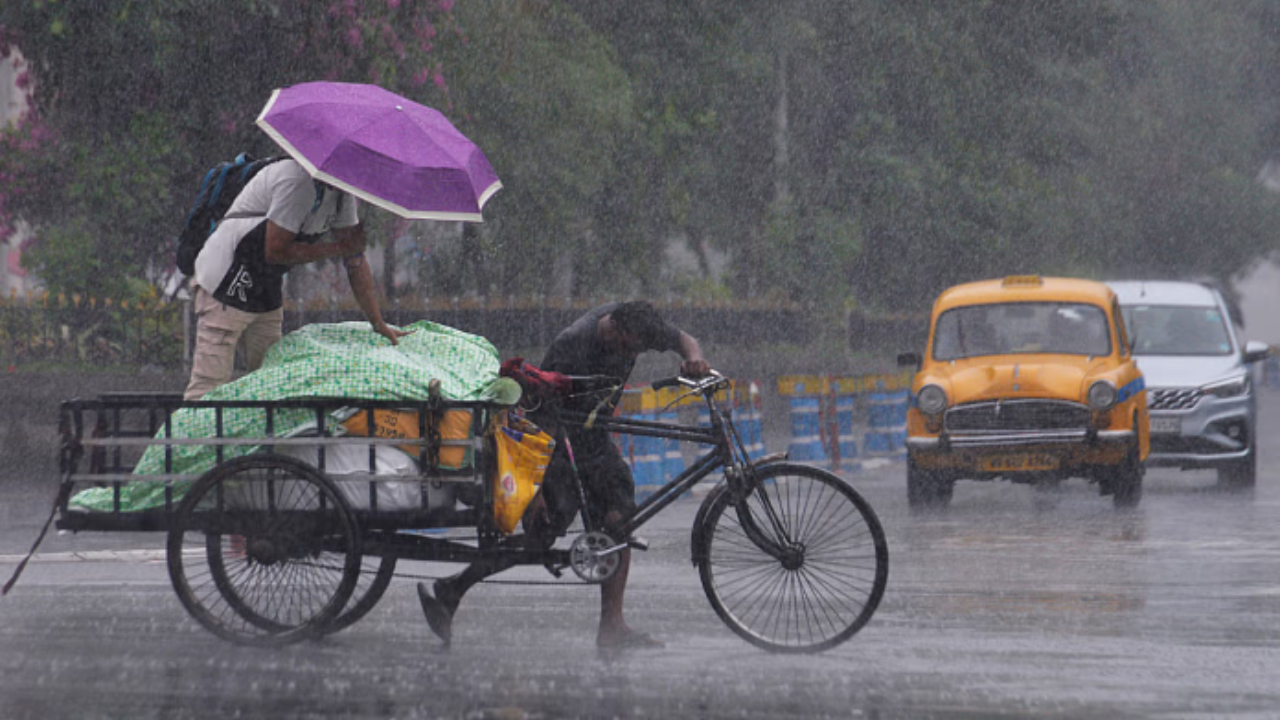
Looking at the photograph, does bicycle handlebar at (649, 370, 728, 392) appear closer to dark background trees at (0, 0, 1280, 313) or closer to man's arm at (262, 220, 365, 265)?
man's arm at (262, 220, 365, 265)

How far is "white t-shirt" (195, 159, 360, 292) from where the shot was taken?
24.8 ft

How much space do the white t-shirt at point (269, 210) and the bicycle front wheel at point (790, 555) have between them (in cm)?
200

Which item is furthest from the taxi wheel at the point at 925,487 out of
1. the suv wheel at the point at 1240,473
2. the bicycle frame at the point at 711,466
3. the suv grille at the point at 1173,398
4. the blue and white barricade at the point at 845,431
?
the bicycle frame at the point at 711,466

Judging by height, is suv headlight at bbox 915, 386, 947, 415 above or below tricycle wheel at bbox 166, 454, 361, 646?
A: above

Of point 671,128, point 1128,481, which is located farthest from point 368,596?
point 671,128

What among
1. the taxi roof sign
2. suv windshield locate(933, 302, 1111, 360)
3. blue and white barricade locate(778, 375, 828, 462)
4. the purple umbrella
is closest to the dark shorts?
the purple umbrella

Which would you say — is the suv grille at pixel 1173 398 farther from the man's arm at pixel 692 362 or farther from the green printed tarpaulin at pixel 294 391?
the green printed tarpaulin at pixel 294 391

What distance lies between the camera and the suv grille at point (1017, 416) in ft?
48.3

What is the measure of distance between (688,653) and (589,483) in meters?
0.80

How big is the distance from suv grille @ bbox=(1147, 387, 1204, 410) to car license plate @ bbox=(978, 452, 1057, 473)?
245cm

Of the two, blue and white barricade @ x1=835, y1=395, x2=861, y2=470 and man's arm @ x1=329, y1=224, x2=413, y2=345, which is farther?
blue and white barricade @ x1=835, y1=395, x2=861, y2=470

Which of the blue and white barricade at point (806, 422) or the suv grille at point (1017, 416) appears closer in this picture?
the suv grille at point (1017, 416)

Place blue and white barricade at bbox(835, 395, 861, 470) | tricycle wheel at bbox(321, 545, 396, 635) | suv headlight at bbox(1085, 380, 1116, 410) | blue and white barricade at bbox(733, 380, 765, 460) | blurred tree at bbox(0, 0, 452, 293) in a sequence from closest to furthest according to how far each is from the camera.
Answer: tricycle wheel at bbox(321, 545, 396, 635) < suv headlight at bbox(1085, 380, 1116, 410) < blurred tree at bbox(0, 0, 452, 293) < blue and white barricade at bbox(733, 380, 765, 460) < blue and white barricade at bbox(835, 395, 861, 470)

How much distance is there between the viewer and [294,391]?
7.39 m
